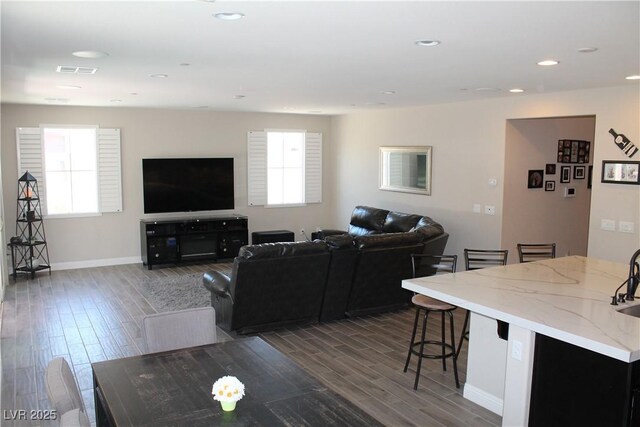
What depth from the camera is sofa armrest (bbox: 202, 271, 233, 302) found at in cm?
555

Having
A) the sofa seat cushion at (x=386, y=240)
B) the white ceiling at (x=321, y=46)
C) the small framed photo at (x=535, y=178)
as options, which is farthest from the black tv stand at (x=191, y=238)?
the small framed photo at (x=535, y=178)

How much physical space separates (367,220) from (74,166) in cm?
492

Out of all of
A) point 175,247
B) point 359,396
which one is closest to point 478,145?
point 359,396

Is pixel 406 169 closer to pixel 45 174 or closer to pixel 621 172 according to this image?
pixel 621 172

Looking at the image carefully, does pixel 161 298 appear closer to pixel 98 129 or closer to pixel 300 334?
pixel 300 334

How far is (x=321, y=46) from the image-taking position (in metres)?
3.77

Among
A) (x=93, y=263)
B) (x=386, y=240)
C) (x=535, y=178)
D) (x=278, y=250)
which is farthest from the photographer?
(x=93, y=263)

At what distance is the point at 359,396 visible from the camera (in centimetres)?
436

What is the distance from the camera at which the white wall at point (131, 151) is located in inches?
334

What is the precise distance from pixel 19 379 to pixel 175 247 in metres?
4.62

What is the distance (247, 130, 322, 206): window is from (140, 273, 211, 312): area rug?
256 centimetres

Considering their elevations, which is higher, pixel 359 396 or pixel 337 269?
pixel 337 269

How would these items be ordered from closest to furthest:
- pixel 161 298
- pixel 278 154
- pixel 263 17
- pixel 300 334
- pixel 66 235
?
pixel 263 17
pixel 300 334
pixel 161 298
pixel 66 235
pixel 278 154

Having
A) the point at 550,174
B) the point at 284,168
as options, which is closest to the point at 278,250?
the point at 550,174
